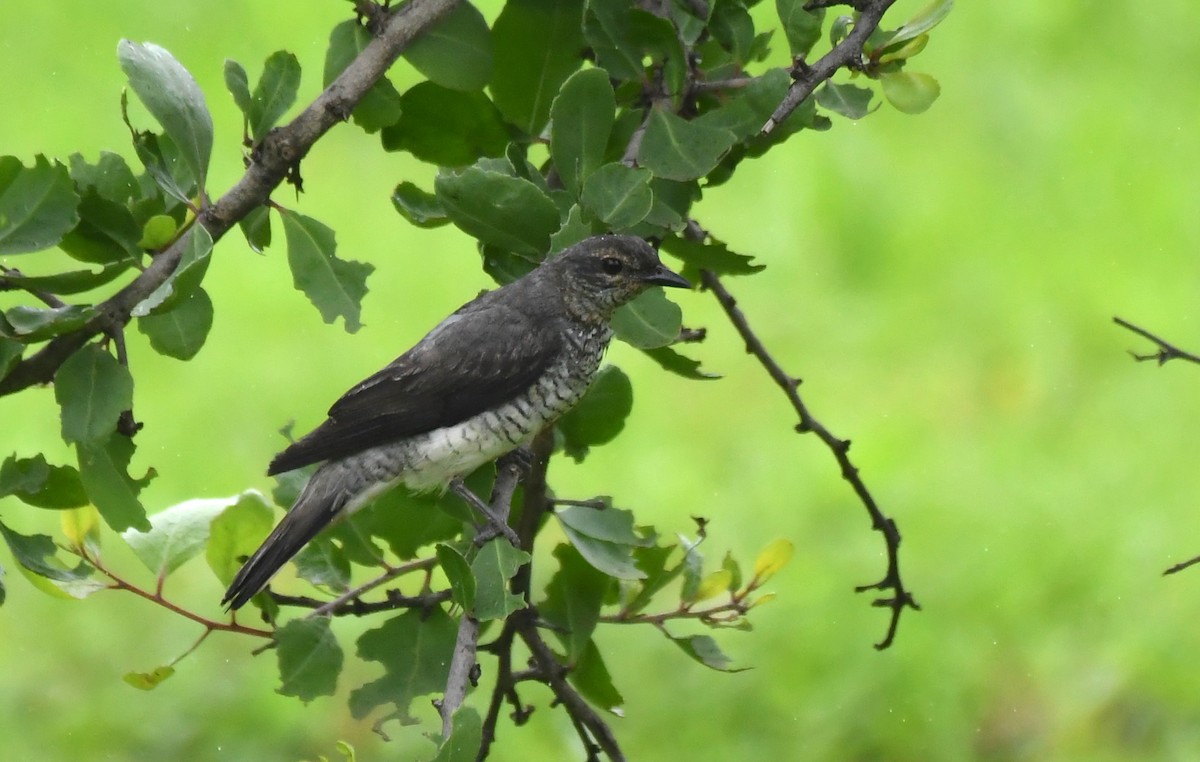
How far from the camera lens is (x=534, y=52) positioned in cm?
274

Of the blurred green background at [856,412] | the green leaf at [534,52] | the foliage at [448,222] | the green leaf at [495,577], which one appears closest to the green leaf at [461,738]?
the foliage at [448,222]

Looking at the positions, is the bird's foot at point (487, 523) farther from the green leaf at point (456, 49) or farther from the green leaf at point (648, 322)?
the green leaf at point (456, 49)

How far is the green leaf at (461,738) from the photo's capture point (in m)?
1.88

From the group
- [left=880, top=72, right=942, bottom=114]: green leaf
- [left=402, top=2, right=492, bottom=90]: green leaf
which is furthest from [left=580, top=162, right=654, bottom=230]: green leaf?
[left=880, top=72, right=942, bottom=114]: green leaf

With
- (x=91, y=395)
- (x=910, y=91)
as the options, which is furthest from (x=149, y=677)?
(x=910, y=91)

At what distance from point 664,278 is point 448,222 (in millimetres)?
580

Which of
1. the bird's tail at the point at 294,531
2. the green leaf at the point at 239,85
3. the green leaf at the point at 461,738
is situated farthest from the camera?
the bird's tail at the point at 294,531

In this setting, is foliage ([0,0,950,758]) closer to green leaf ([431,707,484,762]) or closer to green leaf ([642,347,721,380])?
green leaf ([642,347,721,380])

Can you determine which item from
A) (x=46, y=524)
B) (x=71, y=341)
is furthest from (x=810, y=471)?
(x=71, y=341)

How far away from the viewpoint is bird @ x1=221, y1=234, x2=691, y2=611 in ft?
10.2

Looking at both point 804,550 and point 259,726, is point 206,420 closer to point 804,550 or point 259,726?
point 259,726

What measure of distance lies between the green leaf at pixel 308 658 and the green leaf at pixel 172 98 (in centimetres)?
83

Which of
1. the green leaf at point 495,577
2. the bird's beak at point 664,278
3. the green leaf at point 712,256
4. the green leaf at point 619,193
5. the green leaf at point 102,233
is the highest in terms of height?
the green leaf at point 102,233

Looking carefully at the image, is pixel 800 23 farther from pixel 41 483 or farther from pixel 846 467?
pixel 41 483
